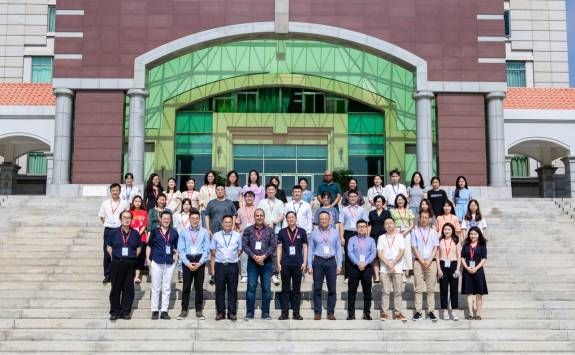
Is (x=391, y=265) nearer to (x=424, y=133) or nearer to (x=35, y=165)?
(x=424, y=133)

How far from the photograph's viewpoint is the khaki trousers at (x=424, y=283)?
371 inches

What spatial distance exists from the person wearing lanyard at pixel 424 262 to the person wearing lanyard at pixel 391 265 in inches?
9.6

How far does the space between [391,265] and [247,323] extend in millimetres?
2316

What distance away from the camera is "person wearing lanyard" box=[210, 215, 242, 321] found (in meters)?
9.25

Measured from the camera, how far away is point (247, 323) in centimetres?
912

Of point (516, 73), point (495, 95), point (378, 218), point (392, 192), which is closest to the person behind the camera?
point (378, 218)

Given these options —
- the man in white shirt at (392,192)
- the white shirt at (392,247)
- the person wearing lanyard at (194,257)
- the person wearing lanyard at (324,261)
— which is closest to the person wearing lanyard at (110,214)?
the person wearing lanyard at (194,257)

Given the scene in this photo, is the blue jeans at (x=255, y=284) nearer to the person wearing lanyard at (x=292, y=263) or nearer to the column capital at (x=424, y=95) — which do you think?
the person wearing lanyard at (x=292, y=263)

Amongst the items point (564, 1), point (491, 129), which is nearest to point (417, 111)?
point (491, 129)

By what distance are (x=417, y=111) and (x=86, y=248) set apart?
1316cm

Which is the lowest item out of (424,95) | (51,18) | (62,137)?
(62,137)

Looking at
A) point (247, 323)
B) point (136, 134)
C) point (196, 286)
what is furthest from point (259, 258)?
point (136, 134)

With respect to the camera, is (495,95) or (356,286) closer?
(356,286)

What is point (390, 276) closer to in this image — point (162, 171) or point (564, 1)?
point (162, 171)
